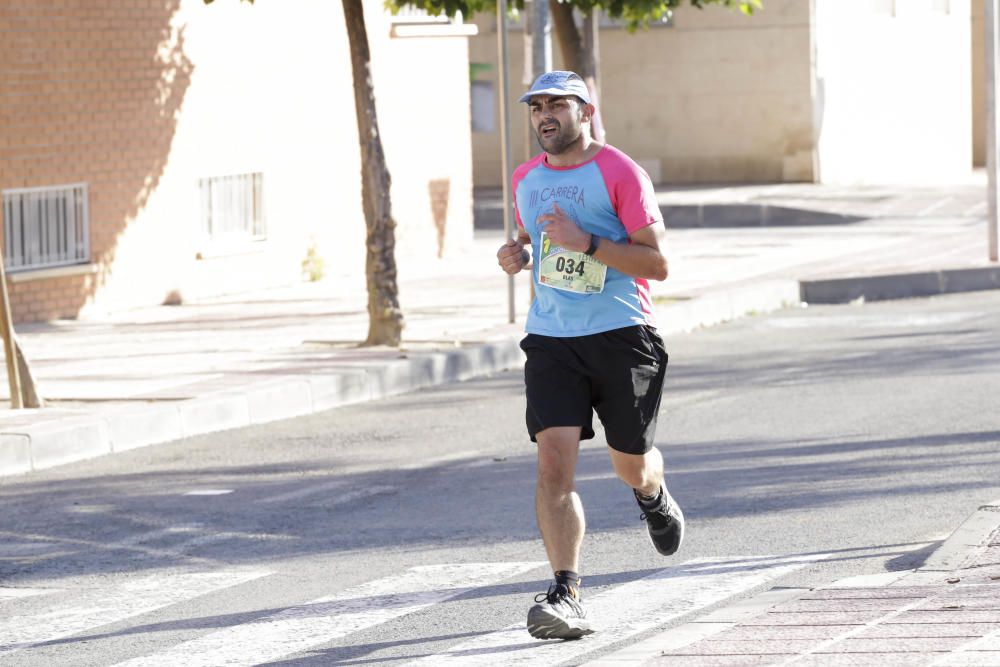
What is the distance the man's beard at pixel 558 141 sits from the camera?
6.34 m

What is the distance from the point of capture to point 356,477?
9.59 m

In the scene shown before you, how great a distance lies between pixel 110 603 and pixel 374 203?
7.80 metres

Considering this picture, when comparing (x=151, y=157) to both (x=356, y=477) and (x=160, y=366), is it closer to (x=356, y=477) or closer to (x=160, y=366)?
(x=160, y=366)

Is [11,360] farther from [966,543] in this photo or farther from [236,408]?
[966,543]

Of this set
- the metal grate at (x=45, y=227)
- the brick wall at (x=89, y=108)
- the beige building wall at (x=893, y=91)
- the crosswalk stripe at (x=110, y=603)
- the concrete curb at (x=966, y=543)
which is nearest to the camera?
the crosswalk stripe at (x=110, y=603)

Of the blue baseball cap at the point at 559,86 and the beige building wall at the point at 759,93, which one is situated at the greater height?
the beige building wall at the point at 759,93

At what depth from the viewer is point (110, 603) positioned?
22.6 feet

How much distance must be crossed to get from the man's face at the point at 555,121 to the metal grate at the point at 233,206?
1280cm

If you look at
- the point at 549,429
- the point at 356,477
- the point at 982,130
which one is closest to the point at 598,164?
the point at 549,429

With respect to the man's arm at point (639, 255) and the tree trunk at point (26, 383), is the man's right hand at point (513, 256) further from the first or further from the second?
the tree trunk at point (26, 383)

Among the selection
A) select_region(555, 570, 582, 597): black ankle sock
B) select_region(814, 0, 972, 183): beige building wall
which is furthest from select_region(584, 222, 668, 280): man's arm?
select_region(814, 0, 972, 183): beige building wall

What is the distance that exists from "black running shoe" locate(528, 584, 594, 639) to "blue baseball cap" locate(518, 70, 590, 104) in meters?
1.58

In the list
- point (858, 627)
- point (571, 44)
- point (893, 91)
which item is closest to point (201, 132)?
point (571, 44)

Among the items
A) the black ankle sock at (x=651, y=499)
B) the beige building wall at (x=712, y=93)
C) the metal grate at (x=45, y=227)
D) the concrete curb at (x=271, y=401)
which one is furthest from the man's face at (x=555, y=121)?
the beige building wall at (x=712, y=93)
